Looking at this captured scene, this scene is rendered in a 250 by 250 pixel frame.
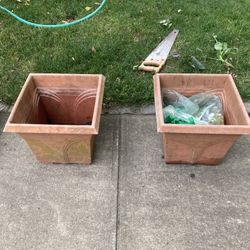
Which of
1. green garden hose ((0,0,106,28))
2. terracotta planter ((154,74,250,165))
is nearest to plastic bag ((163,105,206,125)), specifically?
terracotta planter ((154,74,250,165))

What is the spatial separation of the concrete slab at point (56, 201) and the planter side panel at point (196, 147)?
0.42 meters

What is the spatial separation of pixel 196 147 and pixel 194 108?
1.17ft

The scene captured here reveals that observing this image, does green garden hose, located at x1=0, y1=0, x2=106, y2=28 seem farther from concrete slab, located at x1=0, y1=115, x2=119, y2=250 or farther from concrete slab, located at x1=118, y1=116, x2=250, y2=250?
concrete slab, located at x1=118, y1=116, x2=250, y2=250

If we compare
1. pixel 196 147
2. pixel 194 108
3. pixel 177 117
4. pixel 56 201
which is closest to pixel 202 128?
pixel 196 147

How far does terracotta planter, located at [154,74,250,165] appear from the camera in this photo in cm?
178

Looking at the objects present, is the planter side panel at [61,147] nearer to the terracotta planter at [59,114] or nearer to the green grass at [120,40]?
the terracotta planter at [59,114]

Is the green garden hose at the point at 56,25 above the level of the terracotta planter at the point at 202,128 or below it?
above

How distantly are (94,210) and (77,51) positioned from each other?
1.66 m

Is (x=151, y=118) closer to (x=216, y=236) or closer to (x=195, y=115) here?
(x=195, y=115)

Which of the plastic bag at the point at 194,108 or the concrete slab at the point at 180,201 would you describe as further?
the plastic bag at the point at 194,108

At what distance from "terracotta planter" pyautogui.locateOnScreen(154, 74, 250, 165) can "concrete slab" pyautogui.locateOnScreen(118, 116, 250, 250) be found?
0.41 feet

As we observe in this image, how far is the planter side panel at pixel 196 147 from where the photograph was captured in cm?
187

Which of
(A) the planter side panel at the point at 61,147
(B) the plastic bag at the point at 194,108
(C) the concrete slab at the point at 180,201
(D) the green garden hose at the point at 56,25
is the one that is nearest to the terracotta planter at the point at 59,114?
(A) the planter side panel at the point at 61,147

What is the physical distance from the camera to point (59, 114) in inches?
90.7
